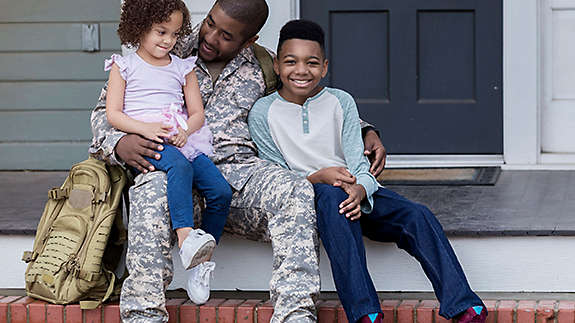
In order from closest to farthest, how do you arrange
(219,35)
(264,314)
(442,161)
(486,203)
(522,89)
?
1. (264,314)
2. (219,35)
3. (486,203)
4. (522,89)
5. (442,161)

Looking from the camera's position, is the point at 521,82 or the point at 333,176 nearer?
the point at 333,176

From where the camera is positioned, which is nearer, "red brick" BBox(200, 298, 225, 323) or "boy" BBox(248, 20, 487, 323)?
"boy" BBox(248, 20, 487, 323)

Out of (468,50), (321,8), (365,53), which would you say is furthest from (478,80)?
(321,8)

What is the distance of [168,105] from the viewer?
10.5ft

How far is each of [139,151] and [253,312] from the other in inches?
26.1

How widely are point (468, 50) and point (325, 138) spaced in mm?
1918

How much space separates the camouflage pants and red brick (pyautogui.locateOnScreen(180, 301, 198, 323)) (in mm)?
156

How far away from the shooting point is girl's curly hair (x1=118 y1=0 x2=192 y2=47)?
3152mm

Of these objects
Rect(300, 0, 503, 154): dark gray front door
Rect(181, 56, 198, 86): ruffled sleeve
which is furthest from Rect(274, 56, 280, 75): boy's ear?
Rect(300, 0, 503, 154): dark gray front door

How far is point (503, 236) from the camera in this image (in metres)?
3.22

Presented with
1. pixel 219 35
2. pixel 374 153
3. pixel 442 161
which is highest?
pixel 219 35

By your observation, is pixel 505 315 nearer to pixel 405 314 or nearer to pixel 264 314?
pixel 405 314

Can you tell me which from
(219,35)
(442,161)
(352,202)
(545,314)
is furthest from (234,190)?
(442,161)

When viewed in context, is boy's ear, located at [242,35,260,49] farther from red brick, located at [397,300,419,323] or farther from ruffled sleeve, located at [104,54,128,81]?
red brick, located at [397,300,419,323]
